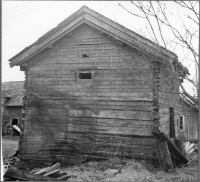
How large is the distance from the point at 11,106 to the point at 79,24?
18.9 metres

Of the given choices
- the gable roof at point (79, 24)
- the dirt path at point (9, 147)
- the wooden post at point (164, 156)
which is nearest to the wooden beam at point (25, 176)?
the wooden post at point (164, 156)

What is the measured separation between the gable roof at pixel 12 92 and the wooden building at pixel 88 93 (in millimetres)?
16460

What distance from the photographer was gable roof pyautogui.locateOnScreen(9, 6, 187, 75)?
8725mm

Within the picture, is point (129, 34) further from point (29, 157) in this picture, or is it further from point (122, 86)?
point (29, 157)

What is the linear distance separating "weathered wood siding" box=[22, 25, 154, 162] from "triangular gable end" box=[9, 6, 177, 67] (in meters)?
0.34

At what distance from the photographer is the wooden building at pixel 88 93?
28.7 ft

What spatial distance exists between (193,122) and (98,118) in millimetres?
15024

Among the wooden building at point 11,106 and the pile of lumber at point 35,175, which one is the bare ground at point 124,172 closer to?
the pile of lumber at point 35,175

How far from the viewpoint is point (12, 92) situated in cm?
2675

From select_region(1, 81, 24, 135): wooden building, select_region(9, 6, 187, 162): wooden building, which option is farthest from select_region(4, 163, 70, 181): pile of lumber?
select_region(1, 81, 24, 135): wooden building

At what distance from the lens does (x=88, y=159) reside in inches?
356

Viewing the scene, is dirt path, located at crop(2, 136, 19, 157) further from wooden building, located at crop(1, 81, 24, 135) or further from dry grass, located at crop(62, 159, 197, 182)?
wooden building, located at crop(1, 81, 24, 135)

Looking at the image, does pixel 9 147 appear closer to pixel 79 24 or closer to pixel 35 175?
pixel 79 24

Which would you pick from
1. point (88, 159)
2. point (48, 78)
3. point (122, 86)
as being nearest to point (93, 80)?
point (122, 86)
